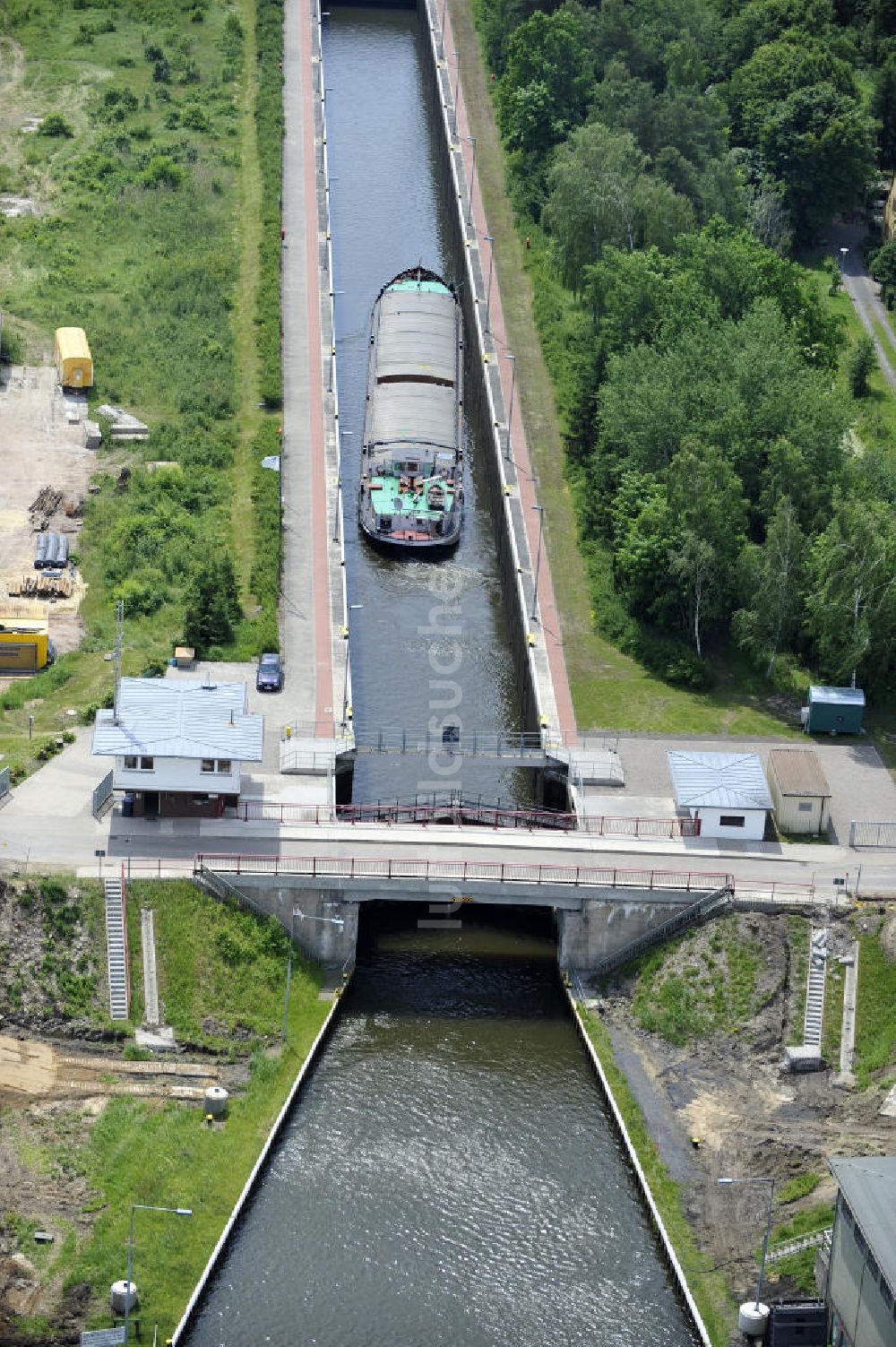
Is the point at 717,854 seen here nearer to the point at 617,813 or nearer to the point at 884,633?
the point at 617,813

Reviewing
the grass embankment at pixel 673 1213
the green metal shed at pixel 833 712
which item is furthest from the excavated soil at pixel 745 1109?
the green metal shed at pixel 833 712

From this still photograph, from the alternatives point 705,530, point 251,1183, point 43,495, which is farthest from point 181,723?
point 705,530

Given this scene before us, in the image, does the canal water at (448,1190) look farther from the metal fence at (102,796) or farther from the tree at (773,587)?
the tree at (773,587)

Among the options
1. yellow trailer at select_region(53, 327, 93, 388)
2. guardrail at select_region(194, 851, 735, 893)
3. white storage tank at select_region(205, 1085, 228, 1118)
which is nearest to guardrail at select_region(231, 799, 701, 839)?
guardrail at select_region(194, 851, 735, 893)

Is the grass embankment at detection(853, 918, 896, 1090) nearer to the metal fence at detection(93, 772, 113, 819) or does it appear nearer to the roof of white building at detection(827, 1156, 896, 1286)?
the roof of white building at detection(827, 1156, 896, 1286)

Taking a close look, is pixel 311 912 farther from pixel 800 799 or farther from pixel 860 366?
pixel 860 366

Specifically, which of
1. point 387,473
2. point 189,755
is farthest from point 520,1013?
point 387,473
